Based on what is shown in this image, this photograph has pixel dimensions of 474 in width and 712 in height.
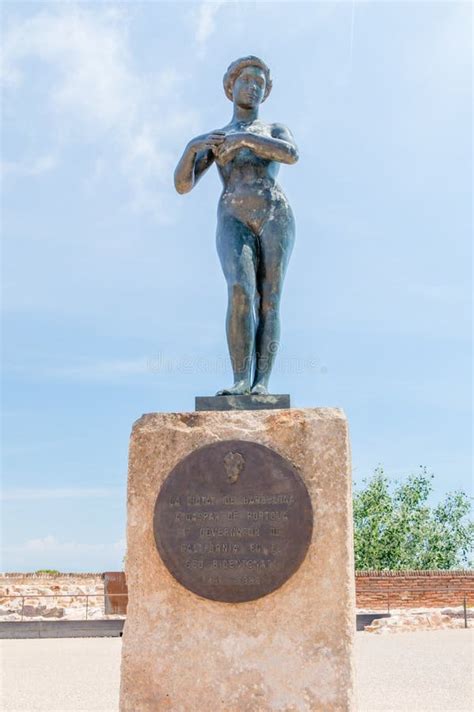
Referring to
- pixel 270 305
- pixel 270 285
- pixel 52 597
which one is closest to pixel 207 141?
pixel 270 285

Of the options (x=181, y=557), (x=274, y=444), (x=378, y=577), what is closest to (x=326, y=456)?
(x=274, y=444)

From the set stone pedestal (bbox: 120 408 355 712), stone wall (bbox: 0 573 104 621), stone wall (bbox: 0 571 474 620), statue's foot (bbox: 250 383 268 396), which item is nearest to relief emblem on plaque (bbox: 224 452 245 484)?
stone pedestal (bbox: 120 408 355 712)

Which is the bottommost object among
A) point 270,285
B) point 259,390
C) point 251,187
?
point 259,390

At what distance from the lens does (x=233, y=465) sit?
3.61 metres

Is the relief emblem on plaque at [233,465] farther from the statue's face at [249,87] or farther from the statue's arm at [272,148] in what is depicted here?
the statue's face at [249,87]

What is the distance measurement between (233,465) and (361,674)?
4.96 metres

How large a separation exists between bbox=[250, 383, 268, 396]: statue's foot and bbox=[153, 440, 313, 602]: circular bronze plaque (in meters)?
0.40

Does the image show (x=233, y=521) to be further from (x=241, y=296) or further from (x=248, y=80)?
(x=248, y=80)

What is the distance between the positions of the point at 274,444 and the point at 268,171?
1.66m

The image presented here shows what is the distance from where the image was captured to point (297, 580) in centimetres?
348

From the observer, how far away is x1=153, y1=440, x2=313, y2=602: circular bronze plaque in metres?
3.48

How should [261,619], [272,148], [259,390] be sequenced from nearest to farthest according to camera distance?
[261,619]
[259,390]
[272,148]

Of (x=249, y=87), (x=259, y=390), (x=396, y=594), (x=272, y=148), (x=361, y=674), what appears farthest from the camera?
(x=396, y=594)

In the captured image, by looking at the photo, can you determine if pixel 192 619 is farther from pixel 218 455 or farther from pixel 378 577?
pixel 378 577
